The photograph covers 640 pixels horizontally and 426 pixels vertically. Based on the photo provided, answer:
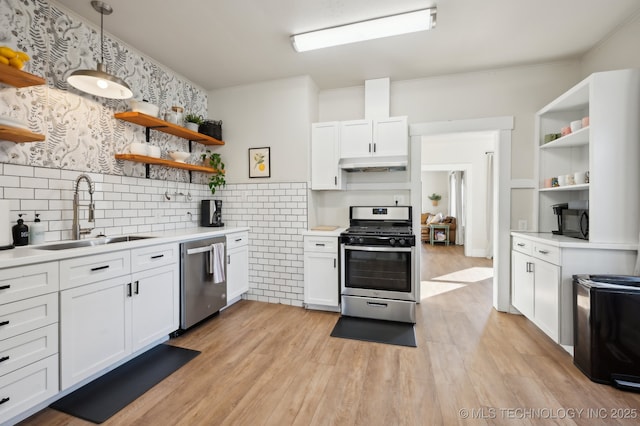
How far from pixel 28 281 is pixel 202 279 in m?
1.33

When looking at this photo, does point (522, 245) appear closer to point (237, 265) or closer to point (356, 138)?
point (356, 138)

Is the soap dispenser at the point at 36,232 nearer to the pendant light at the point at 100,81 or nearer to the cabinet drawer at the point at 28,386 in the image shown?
the cabinet drawer at the point at 28,386

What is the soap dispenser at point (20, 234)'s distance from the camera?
184cm

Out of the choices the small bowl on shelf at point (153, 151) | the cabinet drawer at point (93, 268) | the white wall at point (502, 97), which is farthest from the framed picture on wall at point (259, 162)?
the cabinet drawer at point (93, 268)

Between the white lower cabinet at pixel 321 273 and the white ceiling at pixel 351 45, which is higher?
the white ceiling at pixel 351 45

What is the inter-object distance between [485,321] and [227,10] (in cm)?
381

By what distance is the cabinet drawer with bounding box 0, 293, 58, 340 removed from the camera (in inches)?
55.0

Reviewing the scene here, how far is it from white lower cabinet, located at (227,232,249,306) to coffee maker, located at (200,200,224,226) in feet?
1.35

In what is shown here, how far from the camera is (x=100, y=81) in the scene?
1969mm

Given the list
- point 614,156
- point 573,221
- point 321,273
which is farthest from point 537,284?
point 321,273

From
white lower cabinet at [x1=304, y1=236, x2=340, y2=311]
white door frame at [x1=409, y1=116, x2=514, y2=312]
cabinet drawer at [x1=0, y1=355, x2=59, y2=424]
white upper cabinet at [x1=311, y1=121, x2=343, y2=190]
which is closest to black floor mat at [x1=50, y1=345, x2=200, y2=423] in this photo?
cabinet drawer at [x1=0, y1=355, x2=59, y2=424]

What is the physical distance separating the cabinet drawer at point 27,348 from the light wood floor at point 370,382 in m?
0.39

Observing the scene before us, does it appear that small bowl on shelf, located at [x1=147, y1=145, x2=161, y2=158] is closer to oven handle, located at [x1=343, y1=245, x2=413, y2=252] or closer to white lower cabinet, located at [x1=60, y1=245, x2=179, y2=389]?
white lower cabinet, located at [x1=60, y1=245, x2=179, y2=389]

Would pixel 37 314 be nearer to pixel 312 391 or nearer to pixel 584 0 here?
pixel 312 391
